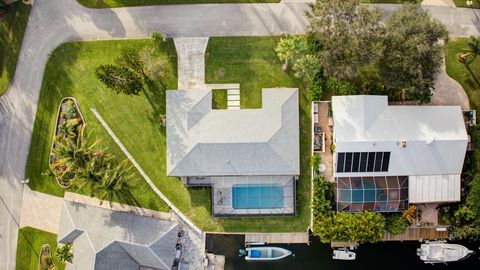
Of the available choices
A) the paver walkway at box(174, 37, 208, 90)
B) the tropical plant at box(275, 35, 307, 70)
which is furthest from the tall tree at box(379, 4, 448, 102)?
the paver walkway at box(174, 37, 208, 90)

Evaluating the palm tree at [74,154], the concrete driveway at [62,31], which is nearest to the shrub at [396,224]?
the concrete driveway at [62,31]

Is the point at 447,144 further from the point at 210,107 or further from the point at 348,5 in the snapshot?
the point at 210,107

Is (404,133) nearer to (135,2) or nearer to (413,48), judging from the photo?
(413,48)

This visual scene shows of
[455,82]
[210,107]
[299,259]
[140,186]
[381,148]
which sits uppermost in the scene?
[455,82]

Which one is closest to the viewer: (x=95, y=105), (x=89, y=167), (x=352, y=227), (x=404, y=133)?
(x=89, y=167)

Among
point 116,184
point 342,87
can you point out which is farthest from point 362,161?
point 116,184

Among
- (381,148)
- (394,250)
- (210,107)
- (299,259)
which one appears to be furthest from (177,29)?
(394,250)
